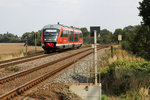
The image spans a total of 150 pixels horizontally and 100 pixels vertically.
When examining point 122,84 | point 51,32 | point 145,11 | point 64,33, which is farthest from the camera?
point 64,33

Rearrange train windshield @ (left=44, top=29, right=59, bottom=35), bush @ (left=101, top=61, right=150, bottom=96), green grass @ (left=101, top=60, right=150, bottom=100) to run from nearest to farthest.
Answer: green grass @ (left=101, top=60, right=150, bottom=100) → bush @ (left=101, top=61, right=150, bottom=96) → train windshield @ (left=44, top=29, right=59, bottom=35)

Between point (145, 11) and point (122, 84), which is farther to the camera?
point (145, 11)

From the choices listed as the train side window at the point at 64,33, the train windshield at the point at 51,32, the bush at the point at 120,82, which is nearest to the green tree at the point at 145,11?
the bush at the point at 120,82

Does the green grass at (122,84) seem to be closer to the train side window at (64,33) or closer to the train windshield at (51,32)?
the train windshield at (51,32)

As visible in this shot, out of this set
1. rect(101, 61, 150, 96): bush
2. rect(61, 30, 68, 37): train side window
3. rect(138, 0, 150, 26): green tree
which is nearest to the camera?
rect(101, 61, 150, 96): bush

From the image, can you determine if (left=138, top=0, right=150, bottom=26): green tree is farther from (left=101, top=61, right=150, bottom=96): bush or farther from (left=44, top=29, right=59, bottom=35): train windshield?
(left=44, top=29, right=59, bottom=35): train windshield

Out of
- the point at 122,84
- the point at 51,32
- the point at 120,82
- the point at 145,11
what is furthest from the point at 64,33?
the point at 122,84

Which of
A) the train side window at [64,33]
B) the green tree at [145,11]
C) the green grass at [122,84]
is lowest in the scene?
the green grass at [122,84]

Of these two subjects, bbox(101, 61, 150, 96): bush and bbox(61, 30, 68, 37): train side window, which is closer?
bbox(101, 61, 150, 96): bush

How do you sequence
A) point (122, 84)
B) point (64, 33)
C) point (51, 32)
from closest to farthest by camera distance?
1. point (122, 84)
2. point (51, 32)
3. point (64, 33)

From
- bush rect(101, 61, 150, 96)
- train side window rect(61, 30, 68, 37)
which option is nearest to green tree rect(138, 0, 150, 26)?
bush rect(101, 61, 150, 96)

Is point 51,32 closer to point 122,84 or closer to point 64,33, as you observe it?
point 64,33

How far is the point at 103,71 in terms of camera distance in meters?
11.5

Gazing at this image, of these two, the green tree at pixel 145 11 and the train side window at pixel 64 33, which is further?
the train side window at pixel 64 33
